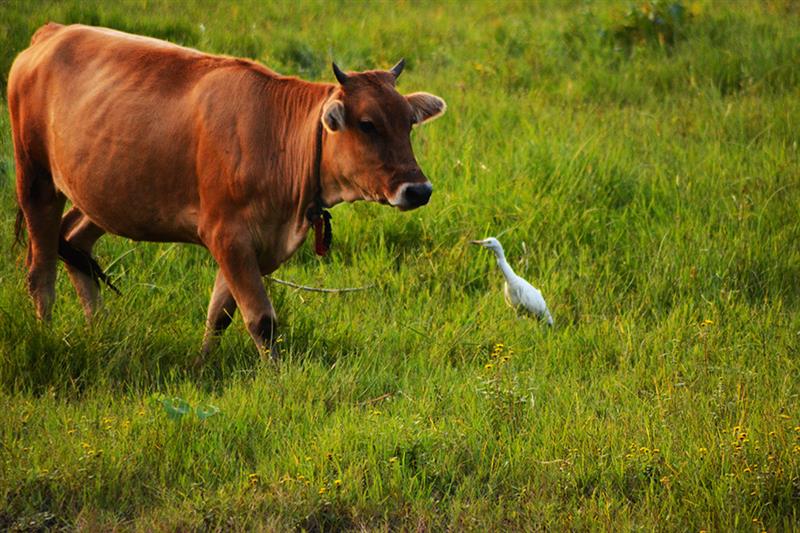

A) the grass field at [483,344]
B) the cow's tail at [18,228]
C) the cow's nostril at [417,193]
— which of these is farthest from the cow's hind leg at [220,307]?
the cow's tail at [18,228]

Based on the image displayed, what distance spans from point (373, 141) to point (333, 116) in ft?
0.68

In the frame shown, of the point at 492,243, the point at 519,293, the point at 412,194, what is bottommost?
the point at 519,293

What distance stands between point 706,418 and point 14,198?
176 inches

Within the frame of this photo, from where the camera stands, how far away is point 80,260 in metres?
6.25

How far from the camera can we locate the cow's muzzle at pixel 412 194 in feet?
17.2

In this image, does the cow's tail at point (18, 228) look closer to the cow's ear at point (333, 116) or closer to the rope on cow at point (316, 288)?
the rope on cow at point (316, 288)

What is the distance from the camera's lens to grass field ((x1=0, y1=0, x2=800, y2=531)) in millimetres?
4602

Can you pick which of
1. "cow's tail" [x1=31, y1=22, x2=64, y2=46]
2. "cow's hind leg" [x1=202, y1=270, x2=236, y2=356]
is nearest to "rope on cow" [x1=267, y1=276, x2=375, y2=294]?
"cow's hind leg" [x1=202, y1=270, x2=236, y2=356]

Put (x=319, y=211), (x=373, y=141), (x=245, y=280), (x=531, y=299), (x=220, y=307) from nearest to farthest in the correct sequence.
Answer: (x=373, y=141) < (x=245, y=280) < (x=319, y=211) < (x=220, y=307) < (x=531, y=299)

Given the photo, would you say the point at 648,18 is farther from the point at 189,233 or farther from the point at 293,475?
the point at 293,475

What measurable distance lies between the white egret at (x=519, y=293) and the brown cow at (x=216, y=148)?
3.89ft

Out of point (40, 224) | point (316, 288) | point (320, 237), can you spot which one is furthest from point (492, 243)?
point (40, 224)

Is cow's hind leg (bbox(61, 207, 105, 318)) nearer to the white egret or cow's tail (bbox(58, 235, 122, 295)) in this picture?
cow's tail (bbox(58, 235, 122, 295))

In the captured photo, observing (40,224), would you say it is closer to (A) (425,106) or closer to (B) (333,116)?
(B) (333,116)
